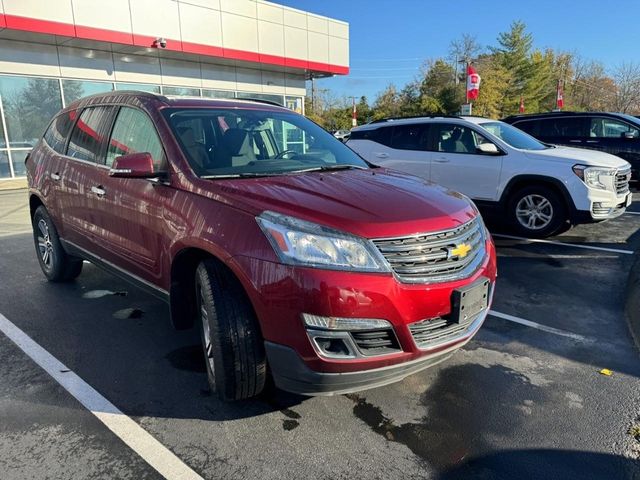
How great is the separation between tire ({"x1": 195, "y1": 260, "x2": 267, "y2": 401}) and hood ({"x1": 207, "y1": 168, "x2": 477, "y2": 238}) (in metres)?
0.46

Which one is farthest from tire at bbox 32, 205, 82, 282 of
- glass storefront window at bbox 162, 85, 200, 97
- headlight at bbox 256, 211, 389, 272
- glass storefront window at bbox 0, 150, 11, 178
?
glass storefront window at bbox 162, 85, 200, 97

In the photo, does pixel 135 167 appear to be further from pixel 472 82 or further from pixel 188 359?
pixel 472 82

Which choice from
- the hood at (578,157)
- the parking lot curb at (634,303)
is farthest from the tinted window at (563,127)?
the parking lot curb at (634,303)

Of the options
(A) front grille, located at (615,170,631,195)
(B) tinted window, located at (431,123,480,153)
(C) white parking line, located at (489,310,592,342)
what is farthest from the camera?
(B) tinted window, located at (431,123,480,153)

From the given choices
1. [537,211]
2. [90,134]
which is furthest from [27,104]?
[537,211]

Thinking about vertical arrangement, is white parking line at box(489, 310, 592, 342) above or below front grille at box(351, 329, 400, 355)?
below

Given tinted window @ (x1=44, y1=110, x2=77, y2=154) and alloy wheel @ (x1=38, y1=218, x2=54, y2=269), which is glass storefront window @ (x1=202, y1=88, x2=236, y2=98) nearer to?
tinted window @ (x1=44, y1=110, x2=77, y2=154)

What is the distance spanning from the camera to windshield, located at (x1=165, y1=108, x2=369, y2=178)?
3.22m

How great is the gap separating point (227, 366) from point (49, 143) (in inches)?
151

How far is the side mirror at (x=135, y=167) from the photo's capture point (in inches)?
119

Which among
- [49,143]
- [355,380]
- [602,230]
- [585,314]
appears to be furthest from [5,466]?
[602,230]

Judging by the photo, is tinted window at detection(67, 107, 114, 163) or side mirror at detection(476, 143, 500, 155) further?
side mirror at detection(476, 143, 500, 155)

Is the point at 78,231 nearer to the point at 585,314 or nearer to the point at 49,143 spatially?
the point at 49,143

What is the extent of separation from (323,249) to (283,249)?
0.66ft
